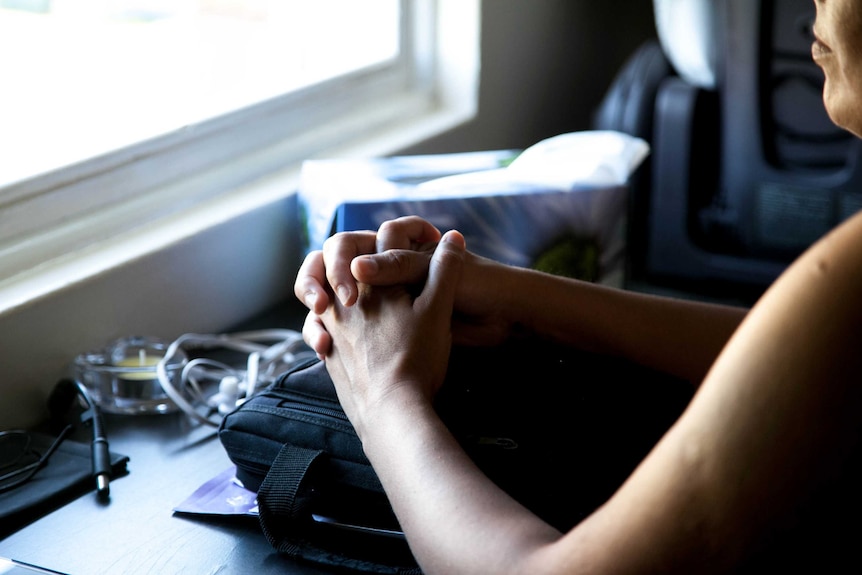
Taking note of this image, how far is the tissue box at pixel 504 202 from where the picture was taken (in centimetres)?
125

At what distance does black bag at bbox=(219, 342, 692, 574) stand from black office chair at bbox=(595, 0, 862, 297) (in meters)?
0.67

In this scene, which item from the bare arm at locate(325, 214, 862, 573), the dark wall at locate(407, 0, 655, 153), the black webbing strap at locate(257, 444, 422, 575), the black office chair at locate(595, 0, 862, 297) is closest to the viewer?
the bare arm at locate(325, 214, 862, 573)

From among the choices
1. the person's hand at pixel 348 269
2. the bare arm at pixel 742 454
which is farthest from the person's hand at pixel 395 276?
the bare arm at pixel 742 454

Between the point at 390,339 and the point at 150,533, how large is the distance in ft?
0.87

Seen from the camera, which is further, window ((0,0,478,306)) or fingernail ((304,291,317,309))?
window ((0,0,478,306))

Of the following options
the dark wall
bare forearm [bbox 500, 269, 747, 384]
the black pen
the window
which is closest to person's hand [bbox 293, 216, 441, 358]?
bare forearm [bbox 500, 269, 747, 384]

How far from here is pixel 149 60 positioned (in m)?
1.41

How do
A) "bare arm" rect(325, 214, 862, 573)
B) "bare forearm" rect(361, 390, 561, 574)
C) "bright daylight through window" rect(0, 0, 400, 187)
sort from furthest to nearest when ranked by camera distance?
1. "bright daylight through window" rect(0, 0, 400, 187)
2. "bare forearm" rect(361, 390, 561, 574)
3. "bare arm" rect(325, 214, 862, 573)

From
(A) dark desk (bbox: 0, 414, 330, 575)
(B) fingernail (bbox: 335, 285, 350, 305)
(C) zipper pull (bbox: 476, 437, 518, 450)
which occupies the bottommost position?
(A) dark desk (bbox: 0, 414, 330, 575)

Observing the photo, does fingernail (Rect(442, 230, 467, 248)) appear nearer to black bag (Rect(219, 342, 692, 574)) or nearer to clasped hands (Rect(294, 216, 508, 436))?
clasped hands (Rect(294, 216, 508, 436))

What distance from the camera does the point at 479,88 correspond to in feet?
5.88

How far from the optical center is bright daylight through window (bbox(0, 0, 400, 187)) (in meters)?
1.21

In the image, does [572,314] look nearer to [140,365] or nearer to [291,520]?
[291,520]

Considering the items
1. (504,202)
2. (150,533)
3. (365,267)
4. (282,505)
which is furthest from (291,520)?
(504,202)
